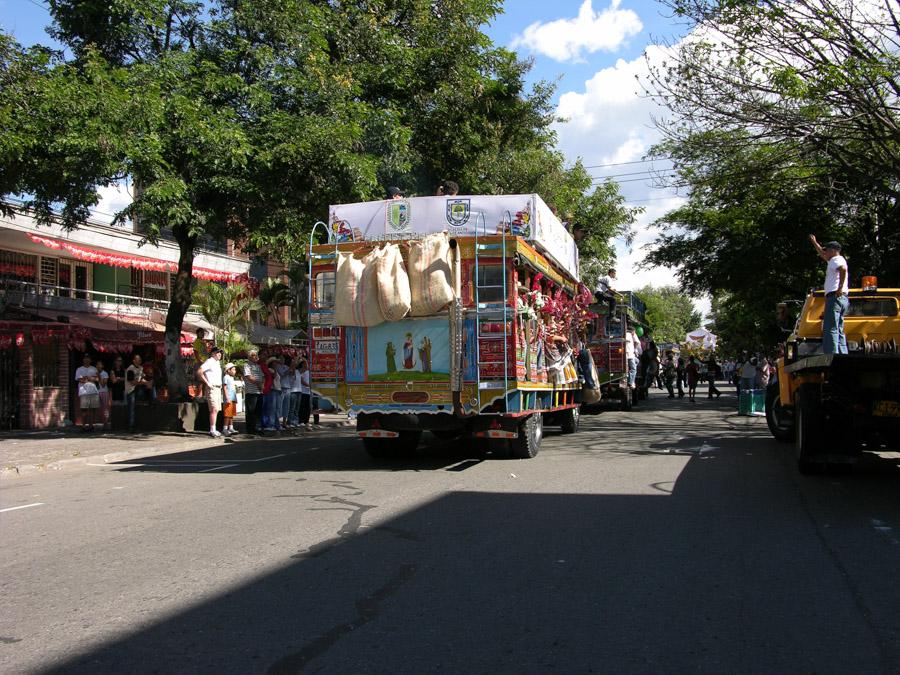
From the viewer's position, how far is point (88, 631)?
4.43 metres

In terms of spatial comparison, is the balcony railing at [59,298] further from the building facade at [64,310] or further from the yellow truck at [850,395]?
the yellow truck at [850,395]

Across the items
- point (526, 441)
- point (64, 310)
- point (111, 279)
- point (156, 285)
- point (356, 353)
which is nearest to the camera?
point (356, 353)

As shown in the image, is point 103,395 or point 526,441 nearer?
point 526,441

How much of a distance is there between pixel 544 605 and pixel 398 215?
7317mm

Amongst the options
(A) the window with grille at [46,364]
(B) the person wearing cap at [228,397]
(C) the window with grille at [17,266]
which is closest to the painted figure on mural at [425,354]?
(B) the person wearing cap at [228,397]

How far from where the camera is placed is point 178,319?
17438 millimetres

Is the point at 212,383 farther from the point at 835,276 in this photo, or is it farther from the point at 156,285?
the point at 156,285

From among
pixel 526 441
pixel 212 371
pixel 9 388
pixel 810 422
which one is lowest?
pixel 526 441

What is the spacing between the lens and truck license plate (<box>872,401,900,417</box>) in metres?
8.23

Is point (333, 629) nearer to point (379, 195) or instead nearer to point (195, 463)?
point (195, 463)

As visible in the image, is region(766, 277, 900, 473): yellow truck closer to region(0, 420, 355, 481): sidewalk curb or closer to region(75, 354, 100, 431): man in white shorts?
region(0, 420, 355, 481): sidewalk curb

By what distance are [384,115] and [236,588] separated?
12.9 m

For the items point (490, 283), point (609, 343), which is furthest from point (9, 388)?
point (609, 343)

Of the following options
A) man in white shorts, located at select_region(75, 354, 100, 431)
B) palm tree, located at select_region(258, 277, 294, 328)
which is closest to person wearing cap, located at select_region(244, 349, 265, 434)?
man in white shorts, located at select_region(75, 354, 100, 431)
